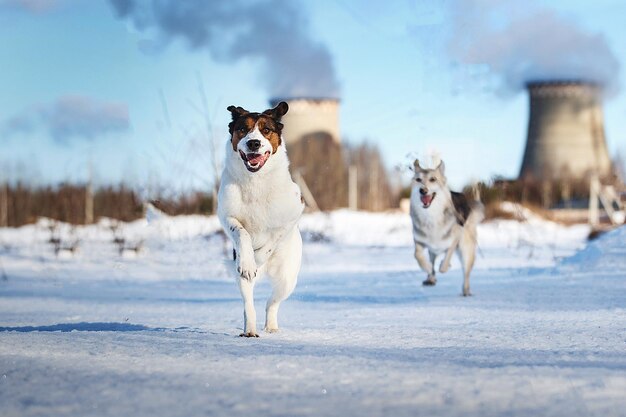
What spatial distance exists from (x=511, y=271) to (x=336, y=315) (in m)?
5.84

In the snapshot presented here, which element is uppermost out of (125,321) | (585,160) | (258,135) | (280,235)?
(585,160)

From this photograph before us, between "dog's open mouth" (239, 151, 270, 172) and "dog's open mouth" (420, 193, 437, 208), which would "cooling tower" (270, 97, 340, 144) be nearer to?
"dog's open mouth" (420, 193, 437, 208)

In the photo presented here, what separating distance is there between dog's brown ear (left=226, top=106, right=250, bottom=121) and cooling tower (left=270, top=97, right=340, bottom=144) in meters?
38.6

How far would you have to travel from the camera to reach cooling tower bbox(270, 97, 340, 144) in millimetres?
44562

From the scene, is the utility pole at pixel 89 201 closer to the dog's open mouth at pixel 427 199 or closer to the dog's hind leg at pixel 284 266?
the dog's open mouth at pixel 427 199

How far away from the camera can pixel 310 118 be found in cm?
4509

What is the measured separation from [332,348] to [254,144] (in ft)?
4.16

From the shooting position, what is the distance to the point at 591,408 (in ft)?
9.66

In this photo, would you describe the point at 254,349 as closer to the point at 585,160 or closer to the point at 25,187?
the point at 25,187

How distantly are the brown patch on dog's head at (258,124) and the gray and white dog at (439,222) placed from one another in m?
3.58

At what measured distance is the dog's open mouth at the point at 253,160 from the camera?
4859 millimetres

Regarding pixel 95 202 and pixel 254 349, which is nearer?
pixel 254 349

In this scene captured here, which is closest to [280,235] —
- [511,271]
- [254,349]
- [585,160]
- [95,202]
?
[254,349]

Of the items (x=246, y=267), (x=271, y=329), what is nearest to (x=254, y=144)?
(x=246, y=267)
